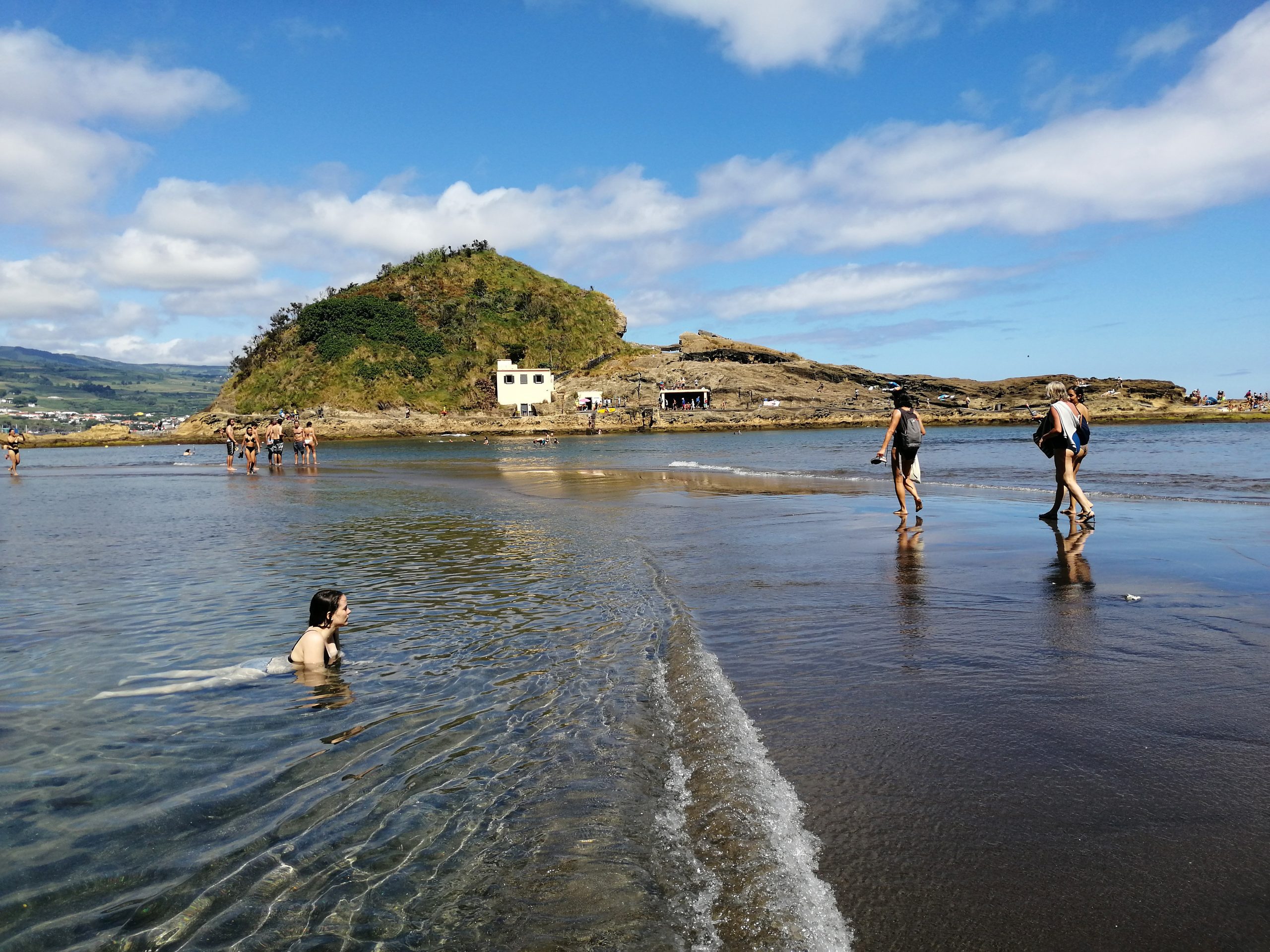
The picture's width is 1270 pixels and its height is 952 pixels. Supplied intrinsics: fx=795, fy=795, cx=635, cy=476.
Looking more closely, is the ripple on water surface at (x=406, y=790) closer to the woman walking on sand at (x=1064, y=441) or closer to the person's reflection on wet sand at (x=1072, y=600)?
the person's reflection on wet sand at (x=1072, y=600)

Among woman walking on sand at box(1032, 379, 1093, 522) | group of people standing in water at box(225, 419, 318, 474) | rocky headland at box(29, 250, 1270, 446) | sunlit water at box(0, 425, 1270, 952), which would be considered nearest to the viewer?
sunlit water at box(0, 425, 1270, 952)

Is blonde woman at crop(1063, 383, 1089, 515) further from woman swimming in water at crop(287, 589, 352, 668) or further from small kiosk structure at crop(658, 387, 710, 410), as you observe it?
small kiosk structure at crop(658, 387, 710, 410)

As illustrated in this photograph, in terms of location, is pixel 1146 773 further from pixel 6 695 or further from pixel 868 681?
pixel 6 695

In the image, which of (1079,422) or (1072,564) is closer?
(1072,564)

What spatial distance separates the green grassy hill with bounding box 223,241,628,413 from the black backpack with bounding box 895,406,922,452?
333 feet

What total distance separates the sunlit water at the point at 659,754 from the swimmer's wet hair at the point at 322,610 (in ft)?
1.61

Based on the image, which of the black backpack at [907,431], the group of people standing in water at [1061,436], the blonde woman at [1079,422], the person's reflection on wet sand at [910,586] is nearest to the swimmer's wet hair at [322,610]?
the person's reflection on wet sand at [910,586]

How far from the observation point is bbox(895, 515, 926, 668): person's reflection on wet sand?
6.53 meters

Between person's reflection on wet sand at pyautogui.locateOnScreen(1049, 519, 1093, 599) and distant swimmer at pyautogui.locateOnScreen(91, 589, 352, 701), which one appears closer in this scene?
distant swimmer at pyautogui.locateOnScreen(91, 589, 352, 701)

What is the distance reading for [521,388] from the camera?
11212cm

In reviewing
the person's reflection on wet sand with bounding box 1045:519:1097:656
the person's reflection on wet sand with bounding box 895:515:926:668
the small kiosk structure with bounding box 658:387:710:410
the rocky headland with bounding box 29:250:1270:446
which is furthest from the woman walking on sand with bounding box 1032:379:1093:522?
the small kiosk structure with bounding box 658:387:710:410

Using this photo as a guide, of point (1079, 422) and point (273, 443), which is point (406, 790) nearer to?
point (1079, 422)

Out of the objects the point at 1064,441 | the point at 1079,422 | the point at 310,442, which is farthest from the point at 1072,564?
the point at 310,442

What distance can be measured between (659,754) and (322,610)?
3190 mm
